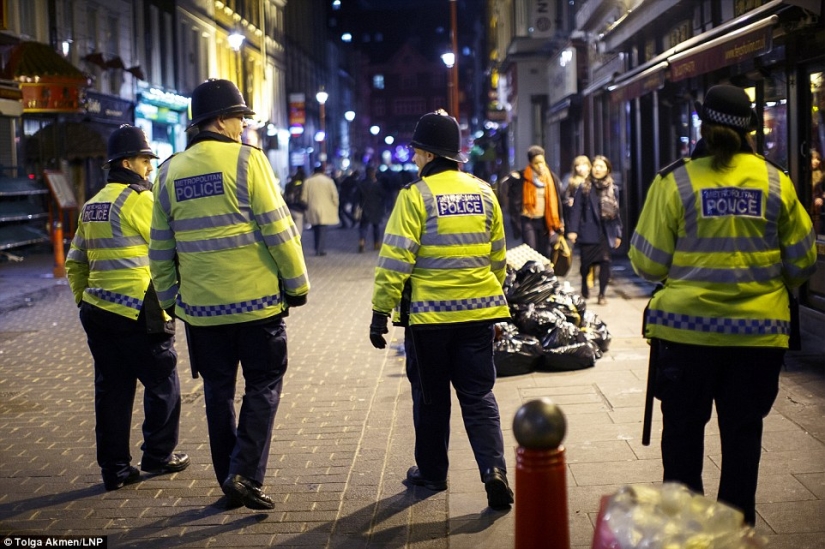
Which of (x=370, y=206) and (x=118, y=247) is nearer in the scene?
(x=118, y=247)

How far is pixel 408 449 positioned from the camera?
6.34 m

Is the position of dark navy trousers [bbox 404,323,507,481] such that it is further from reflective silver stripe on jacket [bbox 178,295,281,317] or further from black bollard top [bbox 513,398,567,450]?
black bollard top [bbox 513,398,567,450]

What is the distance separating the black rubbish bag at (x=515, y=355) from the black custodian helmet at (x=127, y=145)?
11.6 feet

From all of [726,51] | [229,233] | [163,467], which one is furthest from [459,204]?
[726,51]

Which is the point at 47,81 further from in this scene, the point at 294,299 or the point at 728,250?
the point at 728,250

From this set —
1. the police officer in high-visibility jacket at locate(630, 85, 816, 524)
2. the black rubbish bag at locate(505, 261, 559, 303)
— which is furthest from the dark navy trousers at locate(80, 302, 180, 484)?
the black rubbish bag at locate(505, 261, 559, 303)

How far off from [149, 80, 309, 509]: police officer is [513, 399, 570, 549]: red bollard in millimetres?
2415

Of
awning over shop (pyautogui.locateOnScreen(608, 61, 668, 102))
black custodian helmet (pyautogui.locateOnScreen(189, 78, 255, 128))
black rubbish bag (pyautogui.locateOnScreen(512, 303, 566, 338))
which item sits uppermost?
awning over shop (pyautogui.locateOnScreen(608, 61, 668, 102))

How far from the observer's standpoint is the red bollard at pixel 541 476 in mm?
2914

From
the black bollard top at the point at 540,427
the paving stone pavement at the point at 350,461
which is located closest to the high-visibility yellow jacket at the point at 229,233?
the paving stone pavement at the point at 350,461

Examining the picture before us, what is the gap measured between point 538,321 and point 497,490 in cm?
383

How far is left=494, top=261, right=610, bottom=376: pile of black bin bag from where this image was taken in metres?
8.53

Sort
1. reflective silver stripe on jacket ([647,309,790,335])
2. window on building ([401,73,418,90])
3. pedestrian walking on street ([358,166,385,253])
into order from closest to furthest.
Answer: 1. reflective silver stripe on jacket ([647,309,790,335])
2. pedestrian walking on street ([358,166,385,253])
3. window on building ([401,73,418,90])

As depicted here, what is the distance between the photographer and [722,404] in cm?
428
